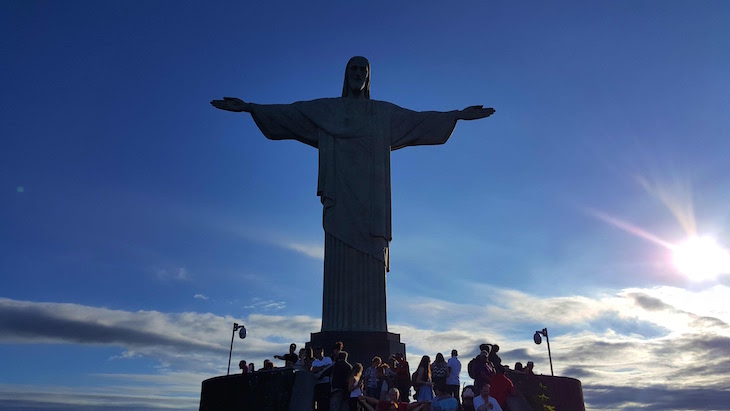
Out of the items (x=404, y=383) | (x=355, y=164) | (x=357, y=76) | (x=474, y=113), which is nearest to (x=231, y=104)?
(x=357, y=76)

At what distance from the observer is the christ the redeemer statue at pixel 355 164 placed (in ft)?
47.1

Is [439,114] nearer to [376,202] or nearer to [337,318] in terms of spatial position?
[376,202]

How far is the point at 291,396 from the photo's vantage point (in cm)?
968

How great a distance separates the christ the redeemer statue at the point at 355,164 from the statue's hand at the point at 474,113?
3 cm

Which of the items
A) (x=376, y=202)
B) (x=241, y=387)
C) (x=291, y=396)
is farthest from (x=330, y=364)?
(x=376, y=202)

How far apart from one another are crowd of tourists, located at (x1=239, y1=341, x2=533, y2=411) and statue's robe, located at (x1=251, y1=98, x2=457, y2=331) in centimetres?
267

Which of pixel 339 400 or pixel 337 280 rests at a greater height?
pixel 337 280

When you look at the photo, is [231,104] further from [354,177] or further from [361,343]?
[361,343]

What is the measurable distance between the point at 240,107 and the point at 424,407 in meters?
9.98

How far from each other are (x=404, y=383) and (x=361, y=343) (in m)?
2.87

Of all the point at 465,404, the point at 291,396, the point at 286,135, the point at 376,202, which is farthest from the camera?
the point at 286,135

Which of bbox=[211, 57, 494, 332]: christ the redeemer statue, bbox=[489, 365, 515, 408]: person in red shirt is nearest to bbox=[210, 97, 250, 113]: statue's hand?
bbox=[211, 57, 494, 332]: christ the redeemer statue

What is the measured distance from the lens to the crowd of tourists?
27.6 feet

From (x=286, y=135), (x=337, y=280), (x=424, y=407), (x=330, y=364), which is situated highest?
(x=286, y=135)
